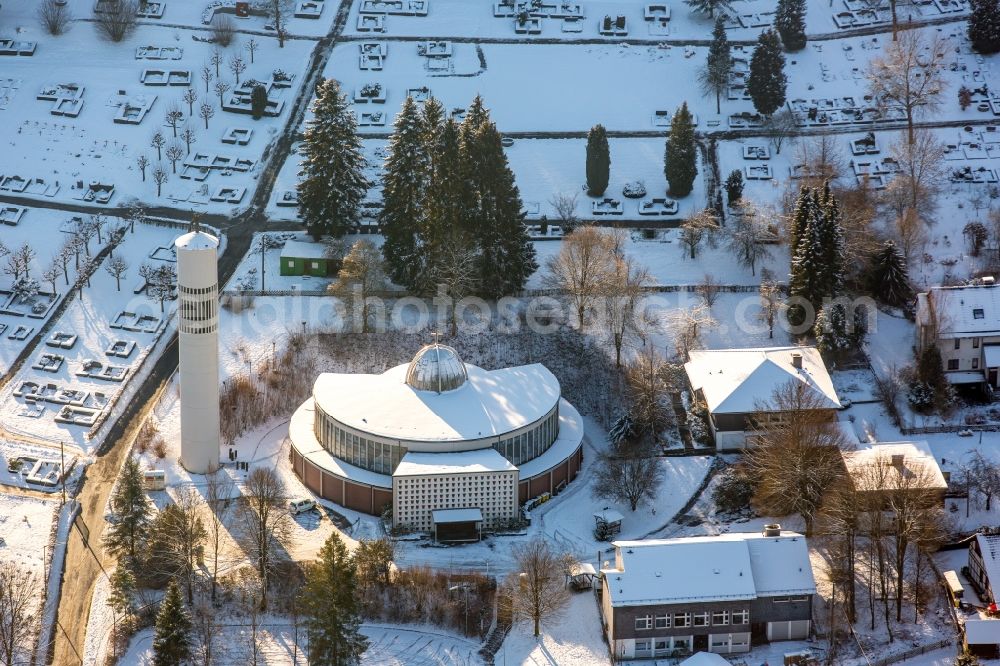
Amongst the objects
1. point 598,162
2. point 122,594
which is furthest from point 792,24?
point 122,594

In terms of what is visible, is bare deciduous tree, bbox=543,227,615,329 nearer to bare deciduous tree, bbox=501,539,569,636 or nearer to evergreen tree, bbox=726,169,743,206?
evergreen tree, bbox=726,169,743,206

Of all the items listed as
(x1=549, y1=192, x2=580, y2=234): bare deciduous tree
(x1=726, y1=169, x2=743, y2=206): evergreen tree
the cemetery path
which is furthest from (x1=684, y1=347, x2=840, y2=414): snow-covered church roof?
the cemetery path

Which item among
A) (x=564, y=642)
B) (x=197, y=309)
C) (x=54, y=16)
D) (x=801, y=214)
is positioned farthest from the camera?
(x=54, y=16)

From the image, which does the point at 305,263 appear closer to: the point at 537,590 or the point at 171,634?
the point at 537,590

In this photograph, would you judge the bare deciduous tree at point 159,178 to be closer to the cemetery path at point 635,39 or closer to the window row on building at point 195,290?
the cemetery path at point 635,39

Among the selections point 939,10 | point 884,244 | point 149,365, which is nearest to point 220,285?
point 149,365

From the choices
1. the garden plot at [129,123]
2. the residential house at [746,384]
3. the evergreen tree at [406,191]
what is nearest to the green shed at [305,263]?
the evergreen tree at [406,191]

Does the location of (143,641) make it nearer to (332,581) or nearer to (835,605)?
(332,581)
